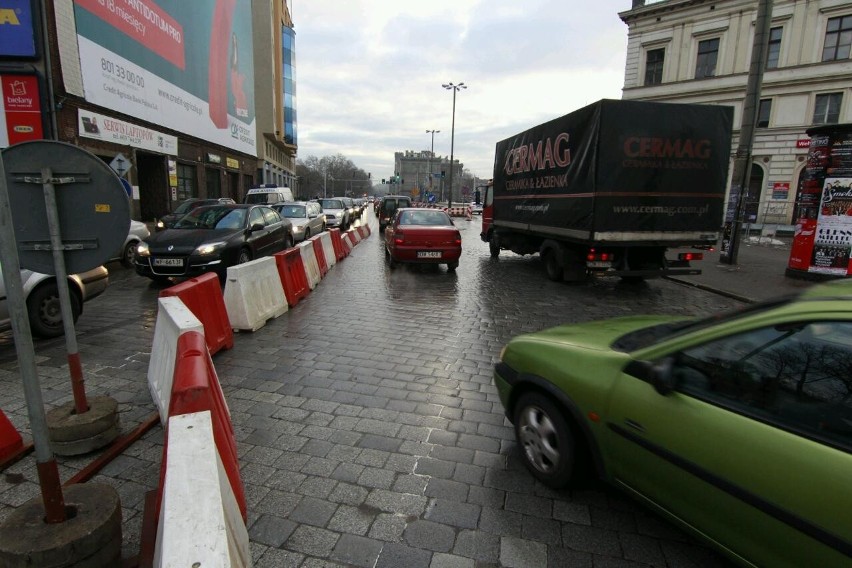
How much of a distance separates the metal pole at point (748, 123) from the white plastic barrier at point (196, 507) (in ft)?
47.5

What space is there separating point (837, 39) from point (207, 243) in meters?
37.4

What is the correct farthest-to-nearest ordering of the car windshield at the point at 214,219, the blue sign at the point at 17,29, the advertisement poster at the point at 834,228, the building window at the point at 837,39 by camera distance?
the building window at the point at 837,39
the blue sign at the point at 17,29
the advertisement poster at the point at 834,228
the car windshield at the point at 214,219

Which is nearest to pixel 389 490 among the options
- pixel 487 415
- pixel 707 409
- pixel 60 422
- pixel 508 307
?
pixel 487 415

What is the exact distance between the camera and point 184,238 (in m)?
9.25

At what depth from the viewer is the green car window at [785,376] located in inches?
71.7

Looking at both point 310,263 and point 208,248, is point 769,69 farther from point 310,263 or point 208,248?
point 208,248

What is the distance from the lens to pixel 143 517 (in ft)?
8.58

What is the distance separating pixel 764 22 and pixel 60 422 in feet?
54.0

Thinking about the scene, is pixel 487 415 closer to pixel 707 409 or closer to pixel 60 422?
pixel 707 409

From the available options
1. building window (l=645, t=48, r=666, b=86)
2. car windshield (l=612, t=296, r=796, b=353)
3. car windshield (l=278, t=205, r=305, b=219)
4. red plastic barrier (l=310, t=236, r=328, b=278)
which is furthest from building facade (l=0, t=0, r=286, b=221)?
building window (l=645, t=48, r=666, b=86)

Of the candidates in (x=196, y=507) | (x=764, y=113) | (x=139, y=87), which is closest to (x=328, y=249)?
(x=196, y=507)

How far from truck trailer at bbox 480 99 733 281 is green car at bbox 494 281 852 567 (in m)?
6.64

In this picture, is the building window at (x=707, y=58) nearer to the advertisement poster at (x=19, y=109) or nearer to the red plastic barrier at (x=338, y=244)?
the red plastic barrier at (x=338, y=244)

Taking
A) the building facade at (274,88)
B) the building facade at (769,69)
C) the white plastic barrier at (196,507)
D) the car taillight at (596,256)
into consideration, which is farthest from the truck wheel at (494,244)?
the building facade at (274,88)
